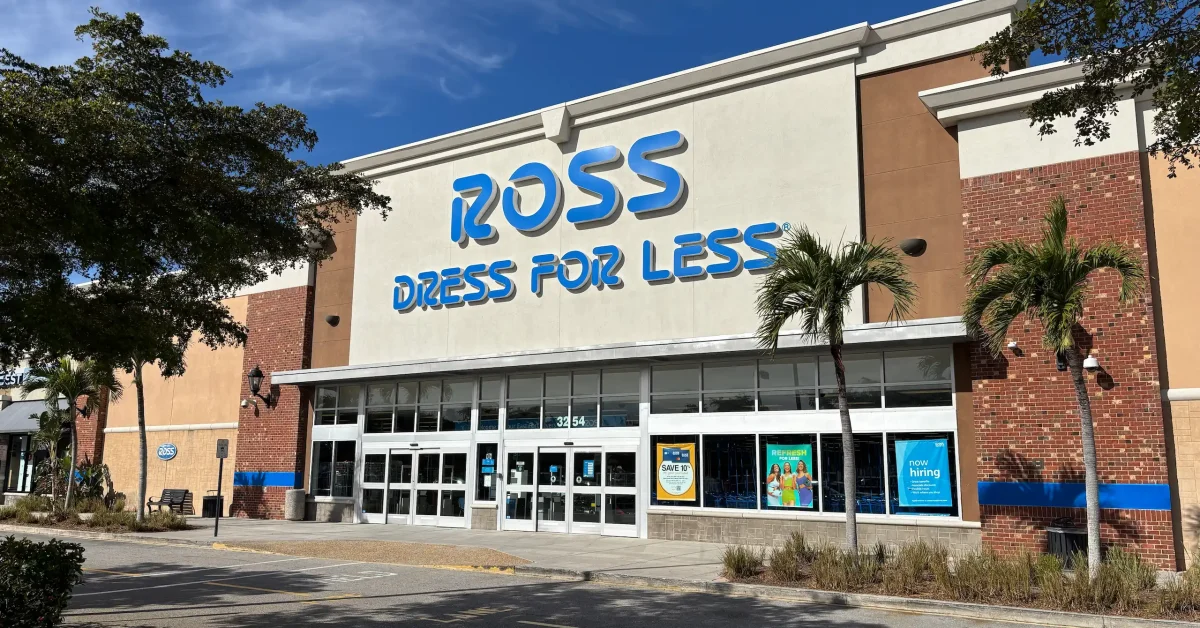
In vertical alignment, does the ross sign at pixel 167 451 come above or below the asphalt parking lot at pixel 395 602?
Answer: above

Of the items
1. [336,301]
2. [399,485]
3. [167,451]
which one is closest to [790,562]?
[399,485]

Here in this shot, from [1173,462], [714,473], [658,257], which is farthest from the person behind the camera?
[658,257]

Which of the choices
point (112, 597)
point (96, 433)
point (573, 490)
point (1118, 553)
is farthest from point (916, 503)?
point (96, 433)

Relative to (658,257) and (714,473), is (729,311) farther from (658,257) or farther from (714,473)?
(714,473)

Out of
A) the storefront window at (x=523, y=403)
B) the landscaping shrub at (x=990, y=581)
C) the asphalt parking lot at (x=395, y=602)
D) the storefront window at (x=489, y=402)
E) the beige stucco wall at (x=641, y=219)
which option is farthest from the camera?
the storefront window at (x=489, y=402)

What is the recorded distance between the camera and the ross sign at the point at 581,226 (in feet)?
68.1

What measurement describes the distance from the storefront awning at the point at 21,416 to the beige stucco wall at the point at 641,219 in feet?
66.5

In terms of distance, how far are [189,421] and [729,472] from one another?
20794 mm

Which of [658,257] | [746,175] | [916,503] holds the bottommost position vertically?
[916,503]

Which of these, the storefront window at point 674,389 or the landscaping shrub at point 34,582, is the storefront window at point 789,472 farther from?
the landscaping shrub at point 34,582

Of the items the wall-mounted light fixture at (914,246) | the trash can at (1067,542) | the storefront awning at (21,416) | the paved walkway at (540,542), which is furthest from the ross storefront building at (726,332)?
the storefront awning at (21,416)

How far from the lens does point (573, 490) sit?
22.1 m

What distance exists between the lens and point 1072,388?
16.0 metres

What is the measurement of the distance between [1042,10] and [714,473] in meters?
12.7
